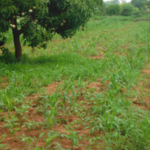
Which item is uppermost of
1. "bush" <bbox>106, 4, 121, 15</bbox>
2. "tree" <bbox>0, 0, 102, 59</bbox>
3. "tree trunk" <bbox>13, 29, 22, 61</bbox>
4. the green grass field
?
"bush" <bbox>106, 4, 121, 15</bbox>

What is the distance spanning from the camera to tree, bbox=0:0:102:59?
4.99 metres

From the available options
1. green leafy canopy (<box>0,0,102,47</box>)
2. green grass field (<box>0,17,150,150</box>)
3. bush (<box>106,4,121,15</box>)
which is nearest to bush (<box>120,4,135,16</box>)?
bush (<box>106,4,121,15</box>)

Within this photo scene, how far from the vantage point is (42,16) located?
5445 mm

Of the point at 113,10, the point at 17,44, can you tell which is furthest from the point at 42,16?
the point at 113,10

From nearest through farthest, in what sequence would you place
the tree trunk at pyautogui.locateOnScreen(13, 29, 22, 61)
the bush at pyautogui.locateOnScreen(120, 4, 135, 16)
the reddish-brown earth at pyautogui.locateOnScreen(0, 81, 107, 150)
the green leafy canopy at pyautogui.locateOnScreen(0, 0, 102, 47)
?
the reddish-brown earth at pyautogui.locateOnScreen(0, 81, 107, 150) < the green leafy canopy at pyautogui.locateOnScreen(0, 0, 102, 47) < the tree trunk at pyautogui.locateOnScreen(13, 29, 22, 61) < the bush at pyautogui.locateOnScreen(120, 4, 135, 16)

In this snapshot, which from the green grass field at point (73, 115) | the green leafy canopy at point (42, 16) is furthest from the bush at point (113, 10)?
the green grass field at point (73, 115)

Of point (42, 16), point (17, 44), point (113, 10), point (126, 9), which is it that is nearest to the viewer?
point (42, 16)

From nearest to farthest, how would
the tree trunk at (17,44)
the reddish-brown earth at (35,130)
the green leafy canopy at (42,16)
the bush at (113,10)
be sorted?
the reddish-brown earth at (35,130) < the green leafy canopy at (42,16) < the tree trunk at (17,44) < the bush at (113,10)

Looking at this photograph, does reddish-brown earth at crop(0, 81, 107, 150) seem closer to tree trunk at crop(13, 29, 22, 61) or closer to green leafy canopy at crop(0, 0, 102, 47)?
green leafy canopy at crop(0, 0, 102, 47)

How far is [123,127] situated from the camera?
2.65 m

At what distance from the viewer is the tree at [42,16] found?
16.4ft

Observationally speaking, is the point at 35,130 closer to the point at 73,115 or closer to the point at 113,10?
the point at 73,115

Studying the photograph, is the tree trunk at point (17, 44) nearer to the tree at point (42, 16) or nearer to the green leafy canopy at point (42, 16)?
the tree at point (42, 16)

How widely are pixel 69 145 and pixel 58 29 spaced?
192 inches
